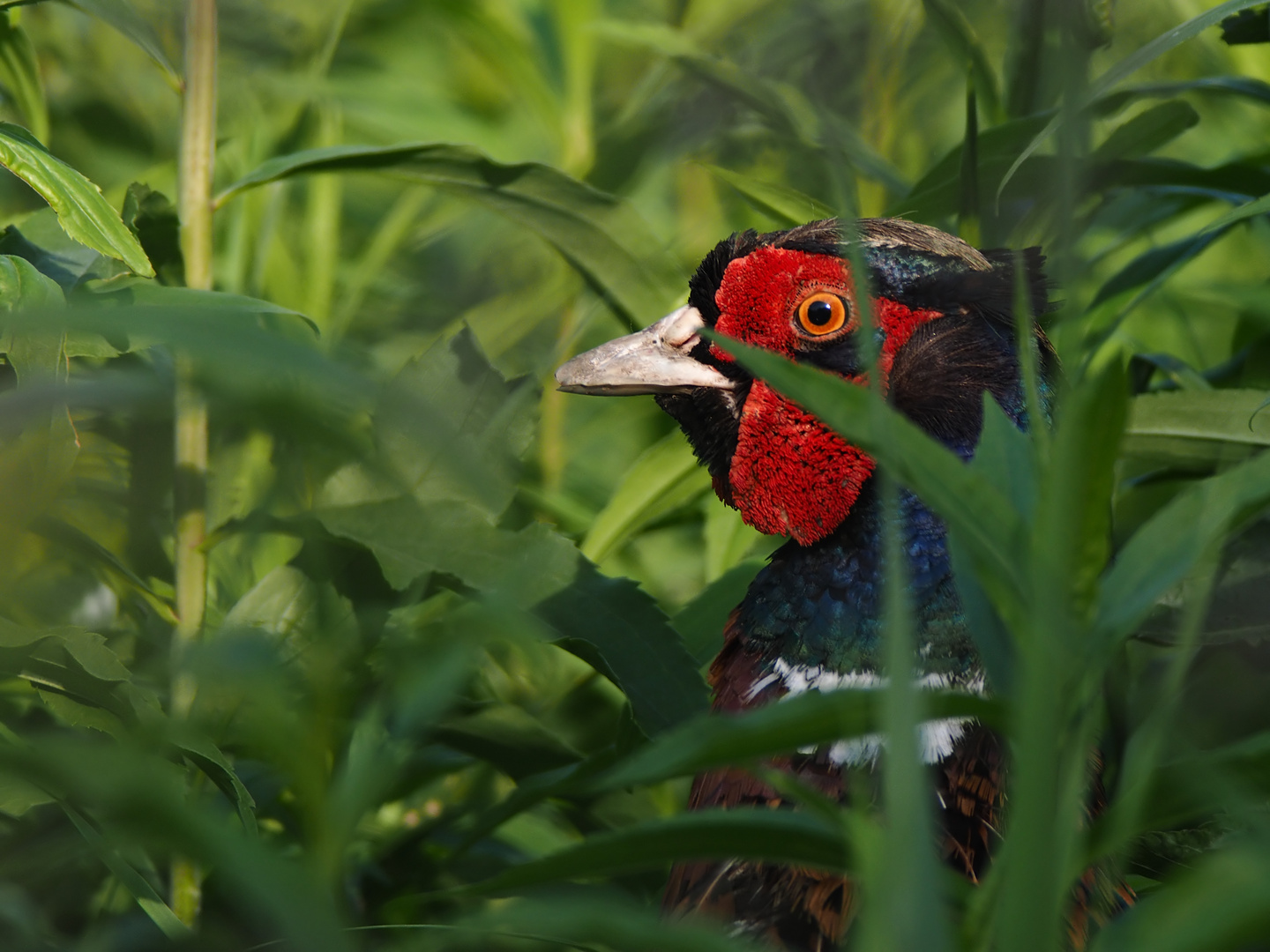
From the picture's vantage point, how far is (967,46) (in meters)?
1.64

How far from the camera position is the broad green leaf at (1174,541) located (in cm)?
62

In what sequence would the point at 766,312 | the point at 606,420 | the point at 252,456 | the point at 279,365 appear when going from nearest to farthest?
the point at 279,365 → the point at 766,312 → the point at 252,456 → the point at 606,420

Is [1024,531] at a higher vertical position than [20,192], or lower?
lower

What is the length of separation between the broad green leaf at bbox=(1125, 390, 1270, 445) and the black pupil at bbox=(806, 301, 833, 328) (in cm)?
40

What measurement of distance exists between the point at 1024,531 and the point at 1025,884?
0.18m

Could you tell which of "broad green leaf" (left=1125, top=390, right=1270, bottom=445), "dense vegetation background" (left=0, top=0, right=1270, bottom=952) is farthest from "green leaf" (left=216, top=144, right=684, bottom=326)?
"broad green leaf" (left=1125, top=390, right=1270, bottom=445)

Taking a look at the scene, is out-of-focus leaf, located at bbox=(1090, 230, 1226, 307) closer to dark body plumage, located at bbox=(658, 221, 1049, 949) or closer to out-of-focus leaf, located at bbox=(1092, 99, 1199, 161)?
out-of-focus leaf, located at bbox=(1092, 99, 1199, 161)

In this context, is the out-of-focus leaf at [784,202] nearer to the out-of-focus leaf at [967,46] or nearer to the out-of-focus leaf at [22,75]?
the out-of-focus leaf at [967,46]

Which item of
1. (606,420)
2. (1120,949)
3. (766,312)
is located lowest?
(1120,949)

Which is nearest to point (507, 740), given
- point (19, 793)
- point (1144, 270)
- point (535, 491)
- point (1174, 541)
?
point (19, 793)

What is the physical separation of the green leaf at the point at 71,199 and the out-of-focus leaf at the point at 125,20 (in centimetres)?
17

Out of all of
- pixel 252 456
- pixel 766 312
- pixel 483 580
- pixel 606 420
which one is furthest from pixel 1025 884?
pixel 606 420

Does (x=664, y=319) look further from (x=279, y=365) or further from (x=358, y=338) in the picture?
(x=358, y=338)

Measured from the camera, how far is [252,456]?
1669mm
